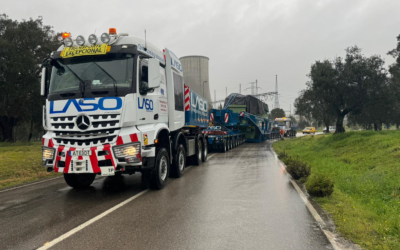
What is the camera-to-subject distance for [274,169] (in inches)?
442

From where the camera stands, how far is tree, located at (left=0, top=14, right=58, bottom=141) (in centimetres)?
2516

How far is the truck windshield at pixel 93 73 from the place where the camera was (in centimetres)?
651

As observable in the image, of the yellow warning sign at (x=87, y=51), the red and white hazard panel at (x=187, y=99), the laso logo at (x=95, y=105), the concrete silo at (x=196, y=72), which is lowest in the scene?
the laso logo at (x=95, y=105)

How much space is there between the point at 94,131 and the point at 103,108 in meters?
0.53

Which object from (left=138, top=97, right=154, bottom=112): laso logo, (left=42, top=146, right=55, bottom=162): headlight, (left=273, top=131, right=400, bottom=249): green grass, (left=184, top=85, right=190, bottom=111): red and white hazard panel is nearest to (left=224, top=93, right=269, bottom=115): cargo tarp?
(left=273, top=131, right=400, bottom=249): green grass

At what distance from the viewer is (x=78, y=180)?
7988 mm

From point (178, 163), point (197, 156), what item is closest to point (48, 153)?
point (178, 163)

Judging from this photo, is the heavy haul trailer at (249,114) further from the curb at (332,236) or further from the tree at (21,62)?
the curb at (332,236)

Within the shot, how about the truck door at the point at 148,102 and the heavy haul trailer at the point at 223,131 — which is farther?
the heavy haul trailer at the point at 223,131

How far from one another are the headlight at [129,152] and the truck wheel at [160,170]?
1.09 meters

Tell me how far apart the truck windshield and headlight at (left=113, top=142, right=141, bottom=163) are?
1315mm

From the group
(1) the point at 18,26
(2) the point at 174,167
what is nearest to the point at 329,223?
(2) the point at 174,167

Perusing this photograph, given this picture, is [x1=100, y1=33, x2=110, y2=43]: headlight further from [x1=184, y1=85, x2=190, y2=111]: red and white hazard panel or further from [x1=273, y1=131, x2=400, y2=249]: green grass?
[x1=273, y1=131, x2=400, y2=249]: green grass

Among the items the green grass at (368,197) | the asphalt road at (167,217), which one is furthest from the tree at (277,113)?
the asphalt road at (167,217)
